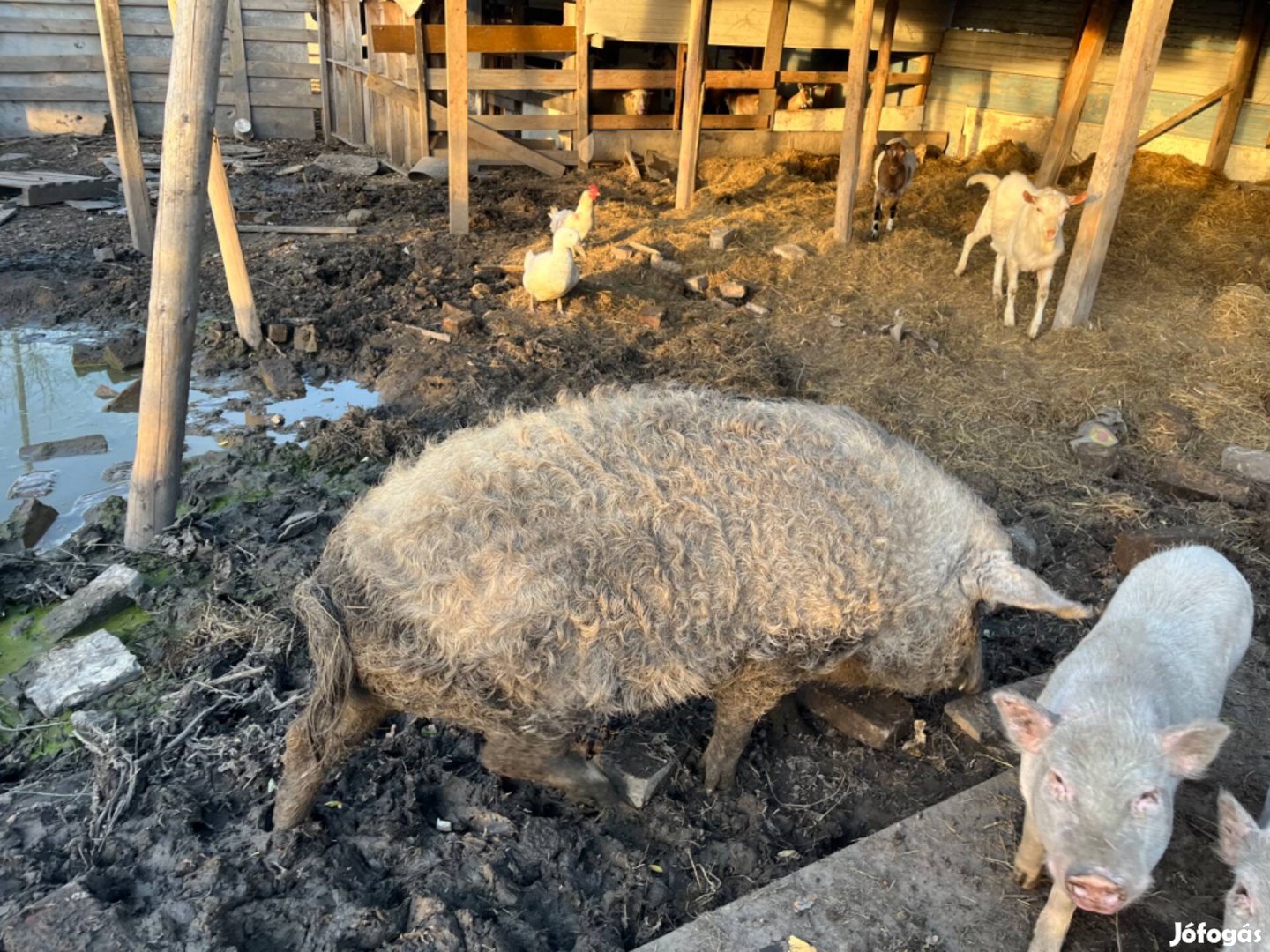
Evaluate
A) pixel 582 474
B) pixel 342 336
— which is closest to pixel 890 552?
pixel 582 474

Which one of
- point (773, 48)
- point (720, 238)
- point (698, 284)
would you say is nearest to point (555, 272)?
→ point (698, 284)

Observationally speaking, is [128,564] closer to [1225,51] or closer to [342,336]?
[342,336]

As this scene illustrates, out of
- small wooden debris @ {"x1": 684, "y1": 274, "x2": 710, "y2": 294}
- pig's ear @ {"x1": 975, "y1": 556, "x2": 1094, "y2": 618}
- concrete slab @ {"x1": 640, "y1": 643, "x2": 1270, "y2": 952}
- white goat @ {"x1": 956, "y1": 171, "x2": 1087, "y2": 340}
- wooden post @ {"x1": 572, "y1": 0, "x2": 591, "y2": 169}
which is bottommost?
concrete slab @ {"x1": 640, "y1": 643, "x2": 1270, "y2": 952}

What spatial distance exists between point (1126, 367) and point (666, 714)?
5121 mm

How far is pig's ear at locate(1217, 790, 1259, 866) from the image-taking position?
2254mm

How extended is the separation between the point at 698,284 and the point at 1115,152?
3.52m

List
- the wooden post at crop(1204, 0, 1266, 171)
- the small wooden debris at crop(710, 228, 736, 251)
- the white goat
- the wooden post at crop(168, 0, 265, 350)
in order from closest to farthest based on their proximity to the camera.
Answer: the wooden post at crop(168, 0, 265, 350)
the white goat
the small wooden debris at crop(710, 228, 736, 251)
the wooden post at crop(1204, 0, 1266, 171)

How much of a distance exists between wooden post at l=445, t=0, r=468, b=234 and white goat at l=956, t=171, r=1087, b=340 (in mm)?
5339

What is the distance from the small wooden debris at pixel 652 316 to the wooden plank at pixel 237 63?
41.0ft

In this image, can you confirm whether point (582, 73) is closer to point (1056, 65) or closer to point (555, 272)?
point (555, 272)

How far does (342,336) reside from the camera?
7289 millimetres

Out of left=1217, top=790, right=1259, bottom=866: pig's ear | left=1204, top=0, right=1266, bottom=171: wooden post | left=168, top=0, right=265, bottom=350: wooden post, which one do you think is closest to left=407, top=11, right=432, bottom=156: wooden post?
left=168, top=0, right=265, bottom=350: wooden post

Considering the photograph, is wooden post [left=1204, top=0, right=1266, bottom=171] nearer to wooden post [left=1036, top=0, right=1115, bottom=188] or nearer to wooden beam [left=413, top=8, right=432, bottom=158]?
wooden post [left=1036, top=0, right=1115, bottom=188]

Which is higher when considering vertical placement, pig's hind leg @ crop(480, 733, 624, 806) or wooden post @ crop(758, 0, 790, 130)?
wooden post @ crop(758, 0, 790, 130)
